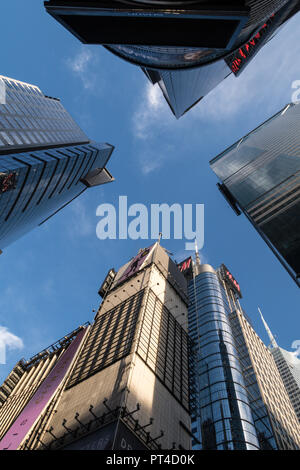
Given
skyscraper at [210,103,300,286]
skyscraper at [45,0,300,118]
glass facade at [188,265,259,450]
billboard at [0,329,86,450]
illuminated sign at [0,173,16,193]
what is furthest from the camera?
skyscraper at [210,103,300,286]

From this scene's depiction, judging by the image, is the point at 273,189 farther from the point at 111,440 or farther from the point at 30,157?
the point at 111,440

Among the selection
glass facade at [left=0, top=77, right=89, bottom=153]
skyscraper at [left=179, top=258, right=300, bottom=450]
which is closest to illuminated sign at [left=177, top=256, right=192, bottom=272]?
skyscraper at [left=179, top=258, right=300, bottom=450]

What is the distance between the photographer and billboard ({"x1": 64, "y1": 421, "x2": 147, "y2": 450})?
1052 inches

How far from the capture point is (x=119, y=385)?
115ft

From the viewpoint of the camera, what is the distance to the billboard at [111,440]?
1052 inches

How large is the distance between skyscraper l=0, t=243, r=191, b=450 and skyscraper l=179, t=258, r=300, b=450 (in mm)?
10022

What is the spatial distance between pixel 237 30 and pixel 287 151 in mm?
67406

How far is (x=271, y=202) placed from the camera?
7169cm

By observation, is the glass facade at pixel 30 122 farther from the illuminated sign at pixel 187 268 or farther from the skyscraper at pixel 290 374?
the skyscraper at pixel 290 374

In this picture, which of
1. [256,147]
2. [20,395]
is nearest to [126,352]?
[20,395]

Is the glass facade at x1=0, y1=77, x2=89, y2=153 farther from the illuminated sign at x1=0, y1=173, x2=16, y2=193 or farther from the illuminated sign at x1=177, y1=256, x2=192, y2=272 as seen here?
the illuminated sign at x1=177, y1=256, x2=192, y2=272

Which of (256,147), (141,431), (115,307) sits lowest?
(141,431)

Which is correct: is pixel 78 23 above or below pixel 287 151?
below
